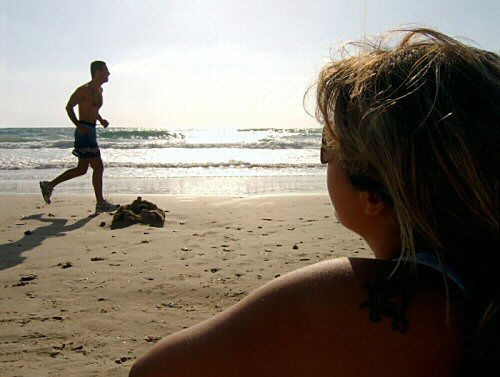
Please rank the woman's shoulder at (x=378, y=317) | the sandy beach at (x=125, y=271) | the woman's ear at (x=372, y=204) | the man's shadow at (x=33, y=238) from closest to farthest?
the woman's shoulder at (x=378, y=317) → the woman's ear at (x=372, y=204) → the sandy beach at (x=125, y=271) → the man's shadow at (x=33, y=238)

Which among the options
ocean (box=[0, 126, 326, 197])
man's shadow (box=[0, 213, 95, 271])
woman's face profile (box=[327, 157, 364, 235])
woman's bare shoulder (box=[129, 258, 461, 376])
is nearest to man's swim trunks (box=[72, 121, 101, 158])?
man's shadow (box=[0, 213, 95, 271])

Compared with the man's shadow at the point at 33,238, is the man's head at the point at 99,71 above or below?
above

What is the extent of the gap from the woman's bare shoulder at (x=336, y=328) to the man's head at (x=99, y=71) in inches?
270

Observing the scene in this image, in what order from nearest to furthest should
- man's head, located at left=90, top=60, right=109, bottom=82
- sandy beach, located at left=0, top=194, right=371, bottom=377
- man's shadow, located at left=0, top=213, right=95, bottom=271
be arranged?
sandy beach, located at left=0, top=194, right=371, bottom=377, man's shadow, located at left=0, top=213, right=95, bottom=271, man's head, located at left=90, top=60, right=109, bottom=82

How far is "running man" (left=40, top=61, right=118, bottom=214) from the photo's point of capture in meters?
7.25

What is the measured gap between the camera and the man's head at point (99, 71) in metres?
7.25

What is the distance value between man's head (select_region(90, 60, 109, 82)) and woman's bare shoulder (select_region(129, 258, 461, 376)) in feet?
22.5

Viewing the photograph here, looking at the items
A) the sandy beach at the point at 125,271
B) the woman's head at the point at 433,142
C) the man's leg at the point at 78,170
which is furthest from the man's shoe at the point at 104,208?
the woman's head at the point at 433,142

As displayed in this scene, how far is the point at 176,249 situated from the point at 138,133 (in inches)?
1139

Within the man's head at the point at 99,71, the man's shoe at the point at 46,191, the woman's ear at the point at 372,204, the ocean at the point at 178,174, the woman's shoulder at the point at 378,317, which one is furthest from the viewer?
the ocean at the point at 178,174

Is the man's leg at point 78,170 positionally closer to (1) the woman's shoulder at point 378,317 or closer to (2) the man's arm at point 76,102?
(2) the man's arm at point 76,102

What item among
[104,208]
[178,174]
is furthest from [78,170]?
[178,174]

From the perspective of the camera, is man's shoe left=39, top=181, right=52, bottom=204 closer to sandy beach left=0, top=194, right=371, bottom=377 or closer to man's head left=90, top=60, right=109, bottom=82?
sandy beach left=0, top=194, right=371, bottom=377

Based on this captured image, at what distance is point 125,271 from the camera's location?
404 centimetres
